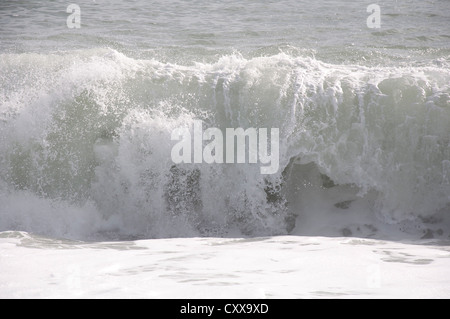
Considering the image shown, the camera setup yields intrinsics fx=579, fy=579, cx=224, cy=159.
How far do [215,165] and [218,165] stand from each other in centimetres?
3

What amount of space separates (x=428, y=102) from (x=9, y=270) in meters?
4.90

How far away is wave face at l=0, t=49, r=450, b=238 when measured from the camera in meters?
6.36

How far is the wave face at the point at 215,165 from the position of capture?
6.36m

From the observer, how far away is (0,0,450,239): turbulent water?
6.33 meters

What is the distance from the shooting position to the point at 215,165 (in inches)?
258

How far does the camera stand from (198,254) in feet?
16.3

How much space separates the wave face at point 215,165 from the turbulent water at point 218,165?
0.01 metres

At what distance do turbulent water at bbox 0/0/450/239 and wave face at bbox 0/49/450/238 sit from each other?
0.01 m

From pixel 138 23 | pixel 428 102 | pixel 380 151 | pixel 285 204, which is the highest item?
pixel 138 23

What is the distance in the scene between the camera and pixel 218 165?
6.56 m
